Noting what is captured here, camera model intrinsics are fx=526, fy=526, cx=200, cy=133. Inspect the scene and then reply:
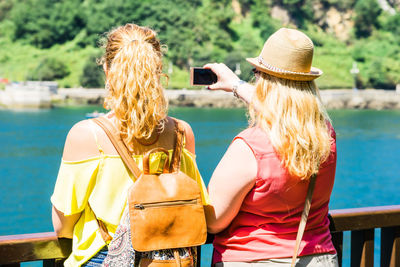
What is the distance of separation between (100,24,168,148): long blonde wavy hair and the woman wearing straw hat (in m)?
0.26

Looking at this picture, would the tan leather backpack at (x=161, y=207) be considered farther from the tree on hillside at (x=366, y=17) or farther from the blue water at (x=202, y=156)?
the tree on hillside at (x=366, y=17)

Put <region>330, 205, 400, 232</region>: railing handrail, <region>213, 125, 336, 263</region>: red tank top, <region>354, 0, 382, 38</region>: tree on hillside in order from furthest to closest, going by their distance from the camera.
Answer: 1. <region>354, 0, 382, 38</region>: tree on hillside
2. <region>330, 205, 400, 232</region>: railing handrail
3. <region>213, 125, 336, 263</region>: red tank top

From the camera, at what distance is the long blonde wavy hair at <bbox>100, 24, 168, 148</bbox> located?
5.14 ft

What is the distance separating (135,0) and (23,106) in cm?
2669

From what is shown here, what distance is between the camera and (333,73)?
81.0 m

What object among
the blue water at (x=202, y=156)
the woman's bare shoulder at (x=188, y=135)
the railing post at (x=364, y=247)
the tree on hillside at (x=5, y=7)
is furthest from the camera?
the tree on hillside at (x=5, y=7)

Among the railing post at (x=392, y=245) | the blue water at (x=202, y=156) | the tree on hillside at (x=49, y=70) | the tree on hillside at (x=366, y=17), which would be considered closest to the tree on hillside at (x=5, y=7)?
the tree on hillside at (x=49, y=70)

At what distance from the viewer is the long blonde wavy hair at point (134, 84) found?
61.7 inches

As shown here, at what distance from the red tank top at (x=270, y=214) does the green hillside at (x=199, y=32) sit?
77.4 m

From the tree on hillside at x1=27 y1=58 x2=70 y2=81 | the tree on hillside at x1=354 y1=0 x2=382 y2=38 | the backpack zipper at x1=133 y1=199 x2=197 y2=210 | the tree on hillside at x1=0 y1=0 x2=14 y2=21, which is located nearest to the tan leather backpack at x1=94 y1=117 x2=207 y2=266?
the backpack zipper at x1=133 y1=199 x2=197 y2=210

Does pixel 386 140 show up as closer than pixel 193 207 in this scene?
No

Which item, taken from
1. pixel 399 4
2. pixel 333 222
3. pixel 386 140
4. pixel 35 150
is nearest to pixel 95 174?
pixel 333 222

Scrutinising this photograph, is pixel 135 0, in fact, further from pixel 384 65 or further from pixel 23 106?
pixel 384 65

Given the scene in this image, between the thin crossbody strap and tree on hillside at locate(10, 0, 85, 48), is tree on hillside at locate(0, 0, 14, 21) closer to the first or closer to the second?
tree on hillside at locate(10, 0, 85, 48)
